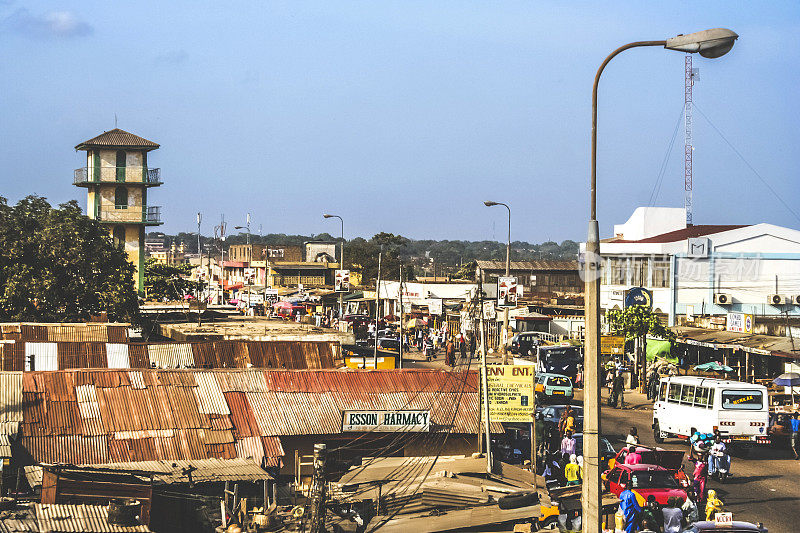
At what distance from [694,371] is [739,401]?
1148 centimetres

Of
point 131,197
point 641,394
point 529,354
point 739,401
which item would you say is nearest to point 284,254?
point 131,197

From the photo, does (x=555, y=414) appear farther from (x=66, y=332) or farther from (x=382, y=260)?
(x=382, y=260)

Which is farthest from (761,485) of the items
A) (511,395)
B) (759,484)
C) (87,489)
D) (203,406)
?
(87,489)

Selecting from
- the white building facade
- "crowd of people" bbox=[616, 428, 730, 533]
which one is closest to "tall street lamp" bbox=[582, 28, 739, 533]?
"crowd of people" bbox=[616, 428, 730, 533]

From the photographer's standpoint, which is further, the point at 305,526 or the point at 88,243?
the point at 88,243

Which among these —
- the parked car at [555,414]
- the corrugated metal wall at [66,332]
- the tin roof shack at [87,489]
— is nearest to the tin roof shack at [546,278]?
the corrugated metal wall at [66,332]

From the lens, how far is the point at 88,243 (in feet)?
150

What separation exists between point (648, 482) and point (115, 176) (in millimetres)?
53430

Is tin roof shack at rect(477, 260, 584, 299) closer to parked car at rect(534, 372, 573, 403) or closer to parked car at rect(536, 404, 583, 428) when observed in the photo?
parked car at rect(534, 372, 573, 403)

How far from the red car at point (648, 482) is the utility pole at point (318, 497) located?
670 cm

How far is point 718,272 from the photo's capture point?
5881 centimetres

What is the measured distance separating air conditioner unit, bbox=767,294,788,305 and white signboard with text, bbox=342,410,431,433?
1482 inches

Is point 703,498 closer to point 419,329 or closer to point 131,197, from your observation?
point 419,329

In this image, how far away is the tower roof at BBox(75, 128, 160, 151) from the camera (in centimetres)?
6519
